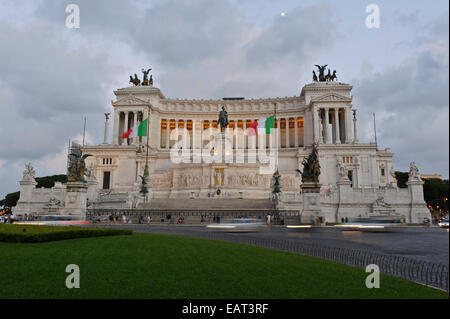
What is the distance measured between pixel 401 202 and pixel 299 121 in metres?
53.8

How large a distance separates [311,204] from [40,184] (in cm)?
8479

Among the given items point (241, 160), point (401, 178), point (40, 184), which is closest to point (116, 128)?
→ point (40, 184)

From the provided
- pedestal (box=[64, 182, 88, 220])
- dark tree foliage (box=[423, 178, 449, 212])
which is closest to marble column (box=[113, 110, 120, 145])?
pedestal (box=[64, 182, 88, 220])

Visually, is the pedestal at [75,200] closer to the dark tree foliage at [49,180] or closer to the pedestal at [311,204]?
the pedestal at [311,204]

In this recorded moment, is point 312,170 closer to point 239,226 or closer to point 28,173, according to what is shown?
point 239,226

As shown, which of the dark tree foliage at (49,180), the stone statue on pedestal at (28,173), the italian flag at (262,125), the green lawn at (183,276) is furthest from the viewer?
the dark tree foliage at (49,180)

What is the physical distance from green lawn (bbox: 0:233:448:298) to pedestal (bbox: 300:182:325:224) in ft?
65.9

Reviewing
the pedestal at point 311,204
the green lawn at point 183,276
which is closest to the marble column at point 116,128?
the pedestal at point 311,204

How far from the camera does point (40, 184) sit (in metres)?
94.3

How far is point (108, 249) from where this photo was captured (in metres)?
13.7

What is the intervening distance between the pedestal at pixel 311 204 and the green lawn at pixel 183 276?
2007cm

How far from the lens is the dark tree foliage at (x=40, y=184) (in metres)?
92.6
